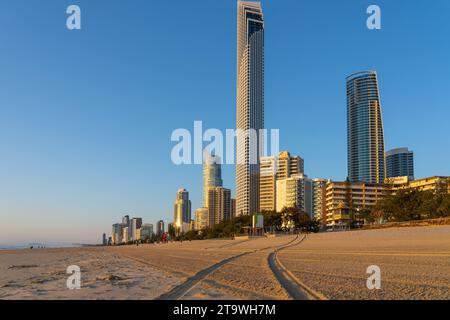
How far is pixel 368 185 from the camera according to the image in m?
180

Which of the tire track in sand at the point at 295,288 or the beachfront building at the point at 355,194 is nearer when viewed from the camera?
the tire track in sand at the point at 295,288

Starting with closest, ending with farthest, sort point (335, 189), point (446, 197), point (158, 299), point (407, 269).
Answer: point (158, 299), point (407, 269), point (446, 197), point (335, 189)

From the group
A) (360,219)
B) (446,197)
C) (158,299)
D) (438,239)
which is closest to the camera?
(158,299)

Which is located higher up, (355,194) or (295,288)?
(355,194)

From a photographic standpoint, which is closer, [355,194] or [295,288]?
[295,288]

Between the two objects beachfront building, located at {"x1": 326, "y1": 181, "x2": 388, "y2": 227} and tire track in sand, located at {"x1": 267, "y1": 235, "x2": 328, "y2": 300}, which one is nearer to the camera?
tire track in sand, located at {"x1": 267, "y1": 235, "x2": 328, "y2": 300}
